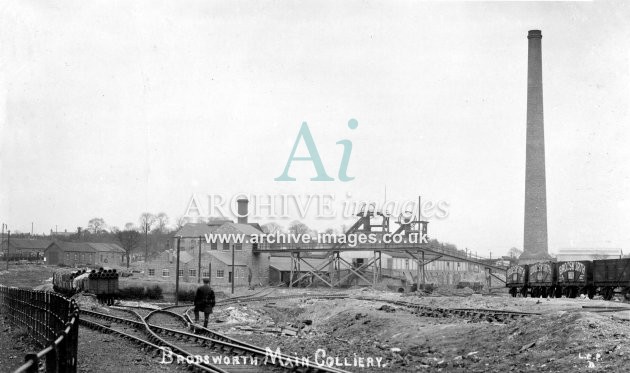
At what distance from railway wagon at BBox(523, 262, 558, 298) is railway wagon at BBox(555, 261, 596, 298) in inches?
18.6

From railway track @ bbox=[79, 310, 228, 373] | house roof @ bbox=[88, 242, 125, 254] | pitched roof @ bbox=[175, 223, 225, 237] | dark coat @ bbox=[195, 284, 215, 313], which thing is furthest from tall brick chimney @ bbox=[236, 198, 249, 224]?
dark coat @ bbox=[195, 284, 215, 313]

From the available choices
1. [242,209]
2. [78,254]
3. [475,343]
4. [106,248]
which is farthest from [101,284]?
[106,248]

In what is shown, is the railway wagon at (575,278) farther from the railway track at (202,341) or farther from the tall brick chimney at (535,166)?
the tall brick chimney at (535,166)

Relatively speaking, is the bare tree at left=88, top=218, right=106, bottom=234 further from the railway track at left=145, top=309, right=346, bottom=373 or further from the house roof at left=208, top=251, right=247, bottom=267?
the railway track at left=145, top=309, right=346, bottom=373

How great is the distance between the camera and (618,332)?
14.1 m

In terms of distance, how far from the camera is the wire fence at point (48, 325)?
277 inches

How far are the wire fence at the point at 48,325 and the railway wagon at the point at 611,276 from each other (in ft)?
81.7

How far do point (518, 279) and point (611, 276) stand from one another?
10.0 m

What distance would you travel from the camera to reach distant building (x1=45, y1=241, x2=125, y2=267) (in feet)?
331

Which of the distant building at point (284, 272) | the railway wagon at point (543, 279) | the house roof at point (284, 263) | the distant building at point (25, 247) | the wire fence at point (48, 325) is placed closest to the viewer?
the wire fence at point (48, 325)

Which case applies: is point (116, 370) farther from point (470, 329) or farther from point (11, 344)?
point (470, 329)

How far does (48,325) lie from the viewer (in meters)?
14.1

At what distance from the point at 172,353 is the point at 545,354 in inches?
285

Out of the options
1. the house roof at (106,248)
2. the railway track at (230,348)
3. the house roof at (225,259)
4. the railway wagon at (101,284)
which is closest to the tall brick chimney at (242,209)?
the house roof at (225,259)
